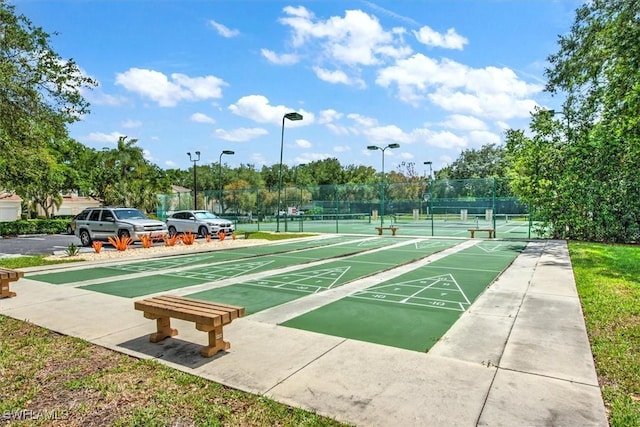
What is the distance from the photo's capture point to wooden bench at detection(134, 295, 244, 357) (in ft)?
14.0

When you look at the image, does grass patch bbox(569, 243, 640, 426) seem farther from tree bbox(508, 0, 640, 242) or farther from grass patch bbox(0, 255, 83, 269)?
grass patch bbox(0, 255, 83, 269)

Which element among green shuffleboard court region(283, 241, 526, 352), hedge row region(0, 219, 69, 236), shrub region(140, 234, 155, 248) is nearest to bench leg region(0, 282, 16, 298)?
green shuffleboard court region(283, 241, 526, 352)

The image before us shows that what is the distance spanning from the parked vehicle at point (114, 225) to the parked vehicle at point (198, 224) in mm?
3717

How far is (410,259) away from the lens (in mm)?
12375

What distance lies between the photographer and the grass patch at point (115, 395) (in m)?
3.11

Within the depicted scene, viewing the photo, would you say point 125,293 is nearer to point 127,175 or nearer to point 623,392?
point 623,392

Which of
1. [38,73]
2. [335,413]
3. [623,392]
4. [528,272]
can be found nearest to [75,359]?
[335,413]

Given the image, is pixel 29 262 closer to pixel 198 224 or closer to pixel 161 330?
pixel 161 330

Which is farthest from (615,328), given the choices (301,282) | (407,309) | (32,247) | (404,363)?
(32,247)

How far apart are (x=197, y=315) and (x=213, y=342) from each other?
0.37 m

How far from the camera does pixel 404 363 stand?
13.5 ft

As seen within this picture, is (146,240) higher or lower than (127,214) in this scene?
lower

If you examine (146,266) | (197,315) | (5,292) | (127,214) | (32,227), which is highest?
(127,214)

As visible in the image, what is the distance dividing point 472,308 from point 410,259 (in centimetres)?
590
